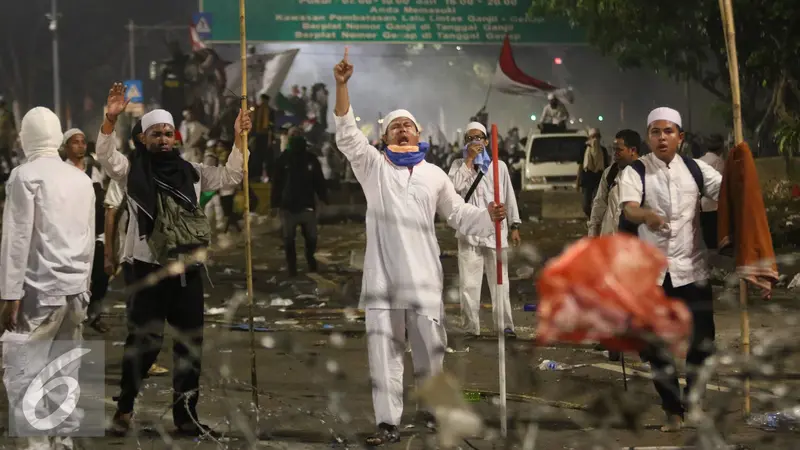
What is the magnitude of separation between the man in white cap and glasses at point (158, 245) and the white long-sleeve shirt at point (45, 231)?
374 millimetres

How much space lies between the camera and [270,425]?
661 centimetres

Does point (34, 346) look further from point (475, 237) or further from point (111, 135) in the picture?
point (475, 237)

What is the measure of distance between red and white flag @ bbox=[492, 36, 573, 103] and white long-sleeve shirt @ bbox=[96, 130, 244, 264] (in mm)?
18785

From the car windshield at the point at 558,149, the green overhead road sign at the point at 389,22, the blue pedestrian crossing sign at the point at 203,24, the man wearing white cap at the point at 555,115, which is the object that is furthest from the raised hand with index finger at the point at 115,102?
the man wearing white cap at the point at 555,115

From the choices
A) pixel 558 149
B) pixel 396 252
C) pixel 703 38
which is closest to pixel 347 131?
pixel 396 252

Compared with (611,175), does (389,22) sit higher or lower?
higher

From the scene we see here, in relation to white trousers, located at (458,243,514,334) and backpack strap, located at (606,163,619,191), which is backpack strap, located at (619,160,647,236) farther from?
white trousers, located at (458,243,514,334)

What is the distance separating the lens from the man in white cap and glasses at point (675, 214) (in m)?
6.23

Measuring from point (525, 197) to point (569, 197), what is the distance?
3.47 feet

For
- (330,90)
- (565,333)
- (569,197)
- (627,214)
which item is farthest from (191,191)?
(330,90)

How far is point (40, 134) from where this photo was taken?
5.89m

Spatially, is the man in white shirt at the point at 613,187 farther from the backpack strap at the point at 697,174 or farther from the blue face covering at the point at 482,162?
the backpack strap at the point at 697,174

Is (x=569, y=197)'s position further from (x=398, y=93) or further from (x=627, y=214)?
(x=627, y=214)

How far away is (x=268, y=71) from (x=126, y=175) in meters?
21.4
